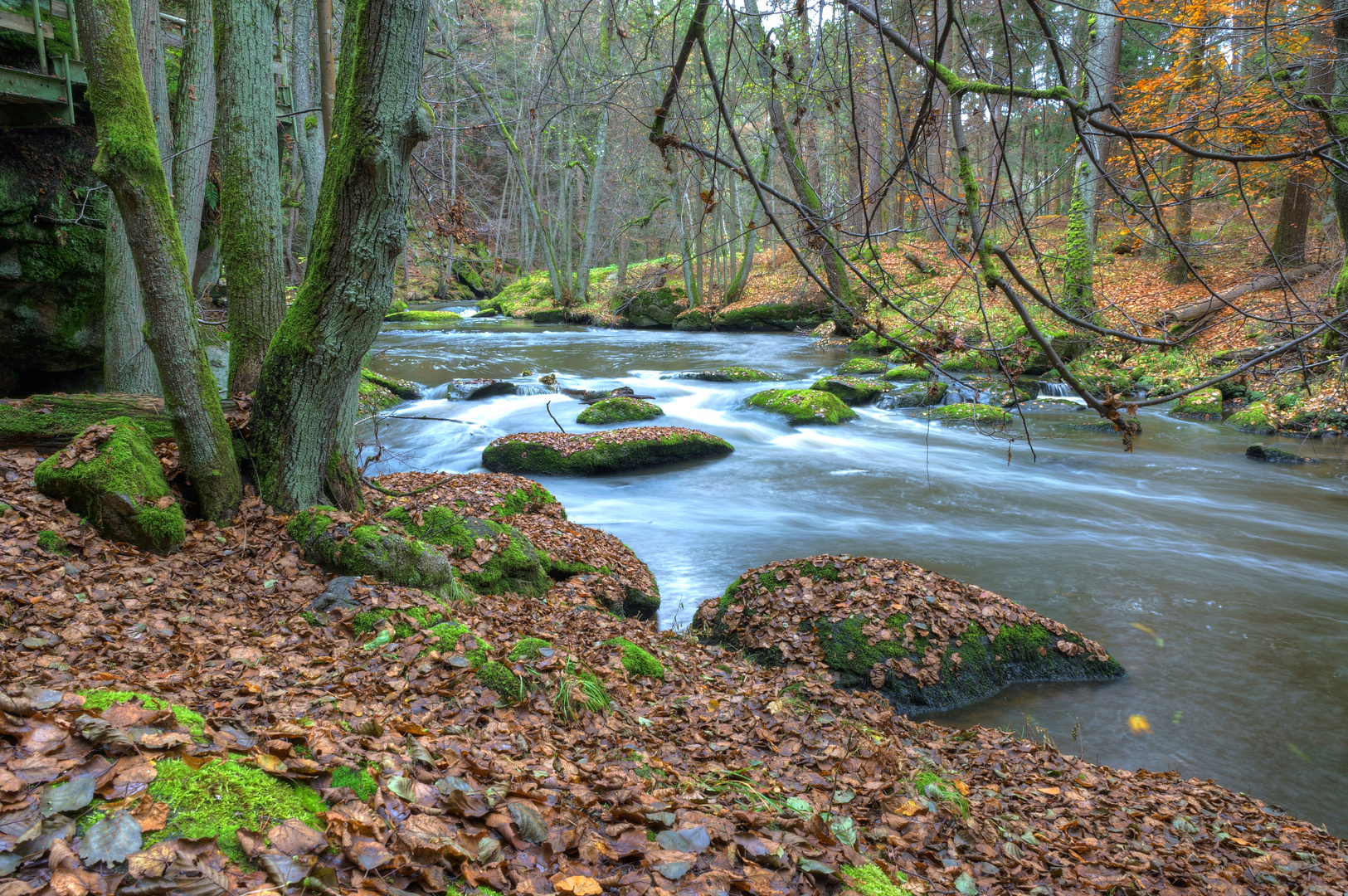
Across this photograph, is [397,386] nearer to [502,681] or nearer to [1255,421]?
[502,681]

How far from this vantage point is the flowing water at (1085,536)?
553cm

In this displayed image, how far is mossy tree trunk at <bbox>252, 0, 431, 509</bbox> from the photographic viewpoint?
4.57 m

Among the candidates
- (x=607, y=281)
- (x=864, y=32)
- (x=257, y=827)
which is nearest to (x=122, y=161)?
(x=257, y=827)

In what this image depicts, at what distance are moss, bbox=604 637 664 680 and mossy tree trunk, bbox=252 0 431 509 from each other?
8.54ft

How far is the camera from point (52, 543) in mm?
4340

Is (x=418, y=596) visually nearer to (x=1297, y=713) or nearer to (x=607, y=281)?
(x=1297, y=713)

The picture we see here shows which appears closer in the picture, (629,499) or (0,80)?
(0,80)

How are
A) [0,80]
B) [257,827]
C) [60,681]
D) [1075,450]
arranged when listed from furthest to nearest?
[1075,450]
[0,80]
[60,681]
[257,827]

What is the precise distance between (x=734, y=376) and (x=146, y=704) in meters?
16.2

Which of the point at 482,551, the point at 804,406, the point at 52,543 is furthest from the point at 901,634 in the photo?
the point at 804,406

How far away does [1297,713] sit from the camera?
5668 millimetres

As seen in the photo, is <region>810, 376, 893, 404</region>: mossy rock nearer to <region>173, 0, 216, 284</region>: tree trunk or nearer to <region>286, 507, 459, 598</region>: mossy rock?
<region>173, 0, 216, 284</region>: tree trunk

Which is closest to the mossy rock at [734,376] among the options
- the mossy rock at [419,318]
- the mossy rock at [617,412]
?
the mossy rock at [617,412]

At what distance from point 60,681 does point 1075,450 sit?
14.2 m
